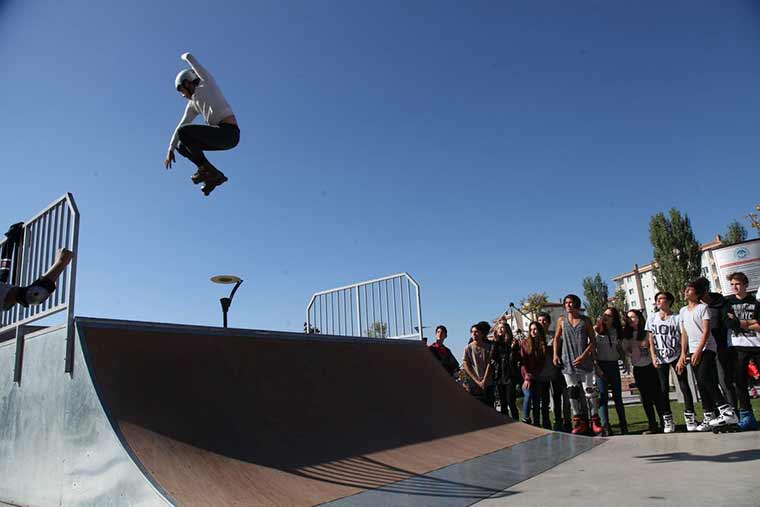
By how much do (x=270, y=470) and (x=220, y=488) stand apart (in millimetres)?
519

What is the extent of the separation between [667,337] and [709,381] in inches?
38.5

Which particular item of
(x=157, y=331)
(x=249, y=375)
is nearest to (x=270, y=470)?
(x=249, y=375)

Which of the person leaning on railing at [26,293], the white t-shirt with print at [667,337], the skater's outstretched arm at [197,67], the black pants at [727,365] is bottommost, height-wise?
the black pants at [727,365]

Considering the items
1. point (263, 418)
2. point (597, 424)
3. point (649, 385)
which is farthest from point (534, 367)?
point (263, 418)

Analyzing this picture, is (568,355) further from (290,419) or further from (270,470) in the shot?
(270,470)

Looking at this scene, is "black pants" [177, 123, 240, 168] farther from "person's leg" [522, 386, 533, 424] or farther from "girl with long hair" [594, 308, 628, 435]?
"person's leg" [522, 386, 533, 424]

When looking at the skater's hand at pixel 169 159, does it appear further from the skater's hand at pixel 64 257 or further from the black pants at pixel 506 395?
the black pants at pixel 506 395

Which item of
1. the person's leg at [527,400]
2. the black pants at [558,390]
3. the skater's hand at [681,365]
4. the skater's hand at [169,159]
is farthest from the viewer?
the person's leg at [527,400]

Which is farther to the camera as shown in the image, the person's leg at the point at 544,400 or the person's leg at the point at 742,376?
the person's leg at the point at 544,400

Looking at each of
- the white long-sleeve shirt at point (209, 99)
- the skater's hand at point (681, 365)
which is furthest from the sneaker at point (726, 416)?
the white long-sleeve shirt at point (209, 99)

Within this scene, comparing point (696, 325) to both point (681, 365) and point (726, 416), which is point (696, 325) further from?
point (726, 416)

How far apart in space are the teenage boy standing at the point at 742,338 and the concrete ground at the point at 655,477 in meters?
0.53

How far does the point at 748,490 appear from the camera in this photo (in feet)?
10.5

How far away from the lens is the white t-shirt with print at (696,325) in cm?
572
